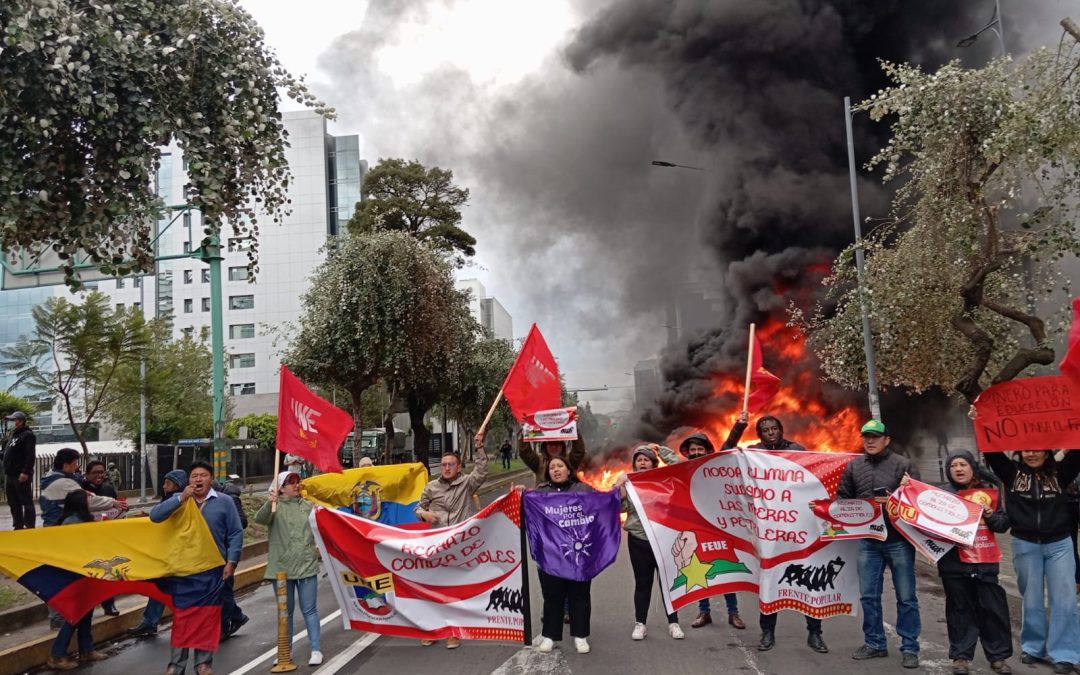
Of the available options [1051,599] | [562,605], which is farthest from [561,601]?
[1051,599]

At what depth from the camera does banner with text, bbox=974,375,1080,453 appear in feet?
19.8

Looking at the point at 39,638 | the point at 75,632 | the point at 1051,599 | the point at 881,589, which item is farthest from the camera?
the point at 39,638

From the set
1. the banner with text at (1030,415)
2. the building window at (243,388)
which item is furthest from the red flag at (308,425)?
the building window at (243,388)

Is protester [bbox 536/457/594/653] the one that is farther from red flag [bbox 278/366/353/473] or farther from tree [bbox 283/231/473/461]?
tree [bbox 283/231/473/461]

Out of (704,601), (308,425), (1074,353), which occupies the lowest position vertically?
(704,601)

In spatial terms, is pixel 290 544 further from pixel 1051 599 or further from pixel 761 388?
pixel 1051 599

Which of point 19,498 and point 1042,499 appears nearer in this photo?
point 1042,499

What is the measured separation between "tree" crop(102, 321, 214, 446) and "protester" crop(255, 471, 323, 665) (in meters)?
23.6

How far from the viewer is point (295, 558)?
261 inches

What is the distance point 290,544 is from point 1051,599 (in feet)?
19.4

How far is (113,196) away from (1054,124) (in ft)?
31.7

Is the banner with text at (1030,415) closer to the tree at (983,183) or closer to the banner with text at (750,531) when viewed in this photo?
the banner with text at (750,531)

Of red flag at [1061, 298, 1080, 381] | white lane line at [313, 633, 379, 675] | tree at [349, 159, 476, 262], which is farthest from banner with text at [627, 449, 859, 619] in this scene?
tree at [349, 159, 476, 262]

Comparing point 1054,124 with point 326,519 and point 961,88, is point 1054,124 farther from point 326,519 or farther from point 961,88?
point 326,519
